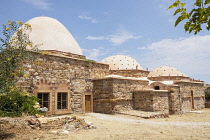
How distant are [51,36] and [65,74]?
4059 mm

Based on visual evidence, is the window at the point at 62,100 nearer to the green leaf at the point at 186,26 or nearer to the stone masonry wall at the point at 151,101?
the stone masonry wall at the point at 151,101

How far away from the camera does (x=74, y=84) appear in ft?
44.5

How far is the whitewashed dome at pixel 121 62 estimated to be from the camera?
2167 cm

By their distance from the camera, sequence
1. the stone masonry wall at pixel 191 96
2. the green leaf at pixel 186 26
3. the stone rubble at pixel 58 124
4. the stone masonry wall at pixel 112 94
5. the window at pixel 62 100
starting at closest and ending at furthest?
the green leaf at pixel 186 26 → the stone rubble at pixel 58 124 → the window at pixel 62 100 → the stone masonry wall at pixel 112 94 → the stone masonry wall at pixel 191 96

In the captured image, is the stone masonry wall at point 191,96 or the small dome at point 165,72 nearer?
the stone masonry wall at point 191,96

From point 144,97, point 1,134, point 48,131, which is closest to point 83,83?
point 144,97

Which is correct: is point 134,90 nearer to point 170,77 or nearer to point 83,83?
point 83,83

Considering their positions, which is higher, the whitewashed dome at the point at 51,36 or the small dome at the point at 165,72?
the whitewashed dome at the point at 51,36

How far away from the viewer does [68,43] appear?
15.6 m

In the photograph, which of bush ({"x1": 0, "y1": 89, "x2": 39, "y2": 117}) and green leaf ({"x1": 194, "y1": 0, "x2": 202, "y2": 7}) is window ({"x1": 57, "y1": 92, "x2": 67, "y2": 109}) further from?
green leaf ({"x1": 194, "y1": 0, "x2": 202, "y2": 7})

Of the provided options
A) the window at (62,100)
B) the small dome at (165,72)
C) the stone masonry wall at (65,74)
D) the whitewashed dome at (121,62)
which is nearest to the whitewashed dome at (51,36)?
the stone masonry wall at (65,74)

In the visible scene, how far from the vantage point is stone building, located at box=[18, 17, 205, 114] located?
11758 millimetres

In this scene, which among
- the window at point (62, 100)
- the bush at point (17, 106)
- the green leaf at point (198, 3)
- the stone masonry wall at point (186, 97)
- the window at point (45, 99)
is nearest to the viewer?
the green leaf at point (198, 3)

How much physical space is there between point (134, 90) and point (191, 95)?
32.6ft
